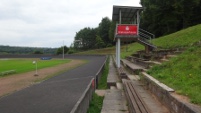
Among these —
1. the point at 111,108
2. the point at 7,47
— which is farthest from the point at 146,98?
the point at 7,47

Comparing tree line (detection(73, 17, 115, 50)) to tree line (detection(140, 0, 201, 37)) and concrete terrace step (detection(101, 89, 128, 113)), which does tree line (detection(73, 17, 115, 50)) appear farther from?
concrete terrace step (detection(101, 89, 128, 113))

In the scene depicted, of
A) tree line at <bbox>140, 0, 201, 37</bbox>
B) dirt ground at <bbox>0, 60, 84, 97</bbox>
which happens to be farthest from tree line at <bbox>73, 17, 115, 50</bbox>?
dirt ground at <bbox>0, 60, 84, 97</bbox>

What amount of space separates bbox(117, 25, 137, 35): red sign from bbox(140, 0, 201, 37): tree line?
33672 millimetres

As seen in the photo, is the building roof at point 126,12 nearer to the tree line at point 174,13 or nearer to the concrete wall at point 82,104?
the concrete wall at point 82,104

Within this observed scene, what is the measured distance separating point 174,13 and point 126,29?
37.7 meters

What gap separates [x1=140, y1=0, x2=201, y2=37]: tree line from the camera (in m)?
51.2

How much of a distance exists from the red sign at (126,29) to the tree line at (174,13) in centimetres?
3367

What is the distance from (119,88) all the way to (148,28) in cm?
6193

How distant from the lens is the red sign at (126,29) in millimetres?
19703

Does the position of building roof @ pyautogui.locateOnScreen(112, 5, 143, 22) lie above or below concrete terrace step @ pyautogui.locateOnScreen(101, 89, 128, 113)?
above

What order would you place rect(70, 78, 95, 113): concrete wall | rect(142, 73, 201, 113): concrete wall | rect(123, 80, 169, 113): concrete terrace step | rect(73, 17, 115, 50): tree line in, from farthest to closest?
rect(73, 17, 115, 50): tree line → rect(123, 80, 169, 113): concrete terrace step → rect(70, 78, 95, 113): concrete wall → rect(142, 73, 201, 113): concrete wall

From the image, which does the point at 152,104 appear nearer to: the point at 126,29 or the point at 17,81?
the point at 126,29

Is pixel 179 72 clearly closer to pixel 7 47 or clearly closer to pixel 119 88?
pixel 119 88

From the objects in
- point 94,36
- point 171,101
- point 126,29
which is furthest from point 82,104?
point 94,36
